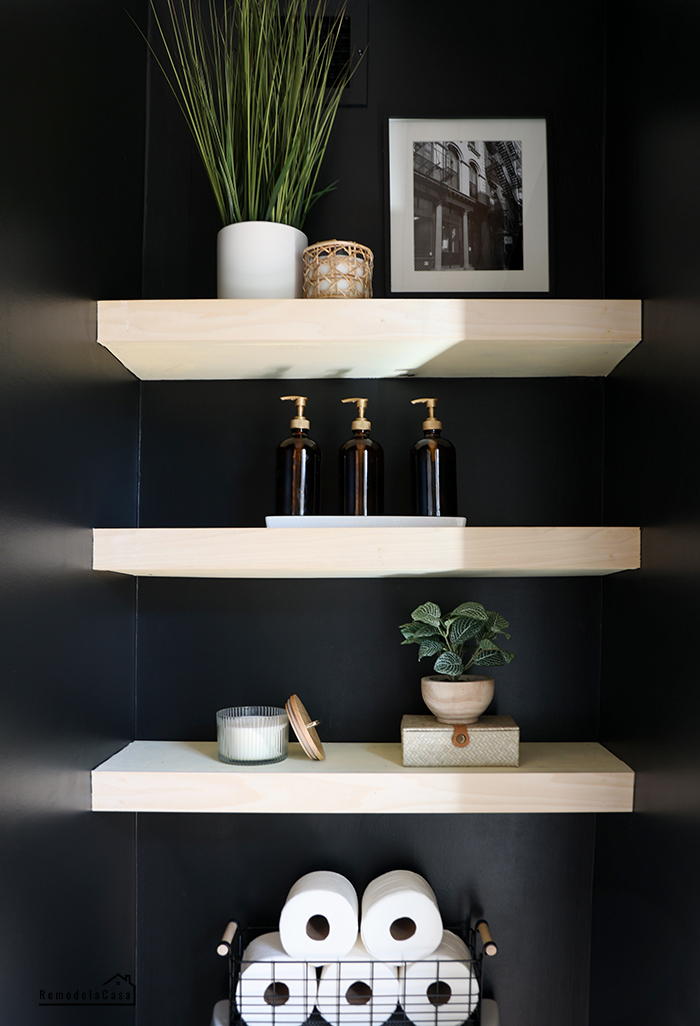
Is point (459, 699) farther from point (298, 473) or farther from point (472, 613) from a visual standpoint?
point (298, 473)

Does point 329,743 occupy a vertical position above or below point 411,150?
below

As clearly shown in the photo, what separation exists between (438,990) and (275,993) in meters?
0.26

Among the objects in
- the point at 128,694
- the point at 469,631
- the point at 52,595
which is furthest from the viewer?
the point at 128,694

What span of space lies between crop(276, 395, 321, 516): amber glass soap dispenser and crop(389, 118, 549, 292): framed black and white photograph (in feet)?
1.10

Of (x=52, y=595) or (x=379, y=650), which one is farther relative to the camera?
(x=379, y=650)

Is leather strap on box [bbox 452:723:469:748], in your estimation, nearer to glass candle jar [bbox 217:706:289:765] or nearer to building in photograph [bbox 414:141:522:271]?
glass candle jar [bbox 217:706:289:765]

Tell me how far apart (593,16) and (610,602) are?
1061 mm

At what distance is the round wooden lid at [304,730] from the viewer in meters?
1.21

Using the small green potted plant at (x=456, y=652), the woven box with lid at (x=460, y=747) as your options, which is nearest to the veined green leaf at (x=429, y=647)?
the small green potted plant at (x=456, y=652)

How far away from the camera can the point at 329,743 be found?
1370mm

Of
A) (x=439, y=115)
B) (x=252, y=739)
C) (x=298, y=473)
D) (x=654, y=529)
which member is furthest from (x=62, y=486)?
(x=439, y=115)

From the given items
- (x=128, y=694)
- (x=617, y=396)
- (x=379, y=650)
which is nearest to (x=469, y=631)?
(x=379, y=650)

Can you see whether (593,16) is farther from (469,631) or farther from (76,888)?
(76,888)

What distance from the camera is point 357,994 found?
4.04ft
